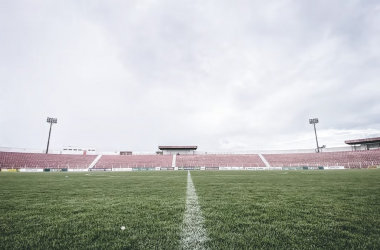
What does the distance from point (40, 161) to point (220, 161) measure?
3955 cm

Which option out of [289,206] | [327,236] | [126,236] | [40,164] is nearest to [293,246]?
[327,236]

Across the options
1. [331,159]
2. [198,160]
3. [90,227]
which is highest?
[331,159]

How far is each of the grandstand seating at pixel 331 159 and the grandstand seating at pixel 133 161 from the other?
83.7 ft

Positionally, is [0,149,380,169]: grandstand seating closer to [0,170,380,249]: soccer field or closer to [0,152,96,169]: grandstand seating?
[0,152,96,169]: grandstand seating

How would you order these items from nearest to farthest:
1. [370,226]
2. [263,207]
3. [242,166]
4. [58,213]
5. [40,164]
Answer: [370,226] < [58,213] < [263,207] < [40,164] < [242,166]

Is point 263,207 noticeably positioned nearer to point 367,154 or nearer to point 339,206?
point 339,206

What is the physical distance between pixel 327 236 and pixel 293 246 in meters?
0.57

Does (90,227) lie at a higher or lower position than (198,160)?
lower

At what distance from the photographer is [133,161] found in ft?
154

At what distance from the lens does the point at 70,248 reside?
5.80 feet

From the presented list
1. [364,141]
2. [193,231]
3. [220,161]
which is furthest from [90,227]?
[364,141]

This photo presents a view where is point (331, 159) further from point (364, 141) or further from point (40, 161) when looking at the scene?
point (40, 161)

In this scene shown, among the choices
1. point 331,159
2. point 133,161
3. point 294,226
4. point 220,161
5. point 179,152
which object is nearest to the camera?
point 294,226

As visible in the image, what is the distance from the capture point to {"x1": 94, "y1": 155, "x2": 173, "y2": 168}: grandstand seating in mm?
44156
